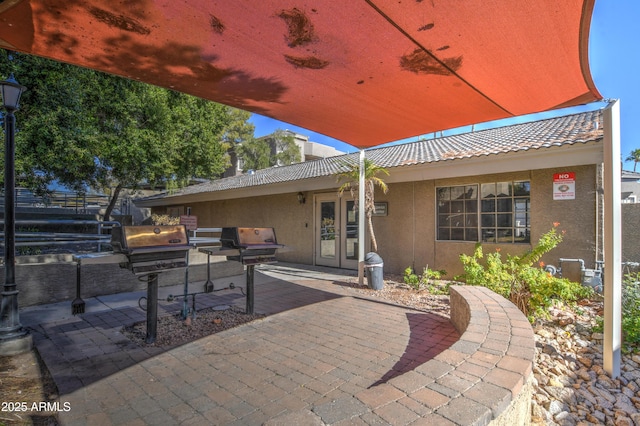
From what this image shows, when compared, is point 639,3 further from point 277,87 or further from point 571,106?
point 277,87

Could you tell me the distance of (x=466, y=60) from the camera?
112 inches

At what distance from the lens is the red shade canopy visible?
2.20m

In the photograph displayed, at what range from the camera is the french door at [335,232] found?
9938mm

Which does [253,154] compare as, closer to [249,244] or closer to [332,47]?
[249,244]

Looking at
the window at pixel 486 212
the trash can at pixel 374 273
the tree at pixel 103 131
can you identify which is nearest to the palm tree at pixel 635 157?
the window at pixel 486 212

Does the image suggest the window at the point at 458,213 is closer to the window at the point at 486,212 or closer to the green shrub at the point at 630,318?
the window at the point at 486,212

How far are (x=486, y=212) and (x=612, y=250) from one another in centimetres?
480

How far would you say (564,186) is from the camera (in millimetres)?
6645

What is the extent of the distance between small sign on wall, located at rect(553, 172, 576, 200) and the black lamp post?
8634 millimetres

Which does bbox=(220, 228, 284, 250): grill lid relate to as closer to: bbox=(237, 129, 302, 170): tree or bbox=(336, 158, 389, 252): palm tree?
bbox=(336, 158, 389, 252): palm tree

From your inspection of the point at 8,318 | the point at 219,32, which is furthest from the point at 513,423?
the point at 8,318

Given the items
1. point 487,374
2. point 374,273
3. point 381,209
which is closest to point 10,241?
point 487,374

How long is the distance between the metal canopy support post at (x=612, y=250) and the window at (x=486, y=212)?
436cm

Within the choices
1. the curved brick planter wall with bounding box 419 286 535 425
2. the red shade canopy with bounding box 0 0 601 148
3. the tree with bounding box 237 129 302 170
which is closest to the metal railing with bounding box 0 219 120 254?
the red shade canopy with bounding box 0 0 601 148
